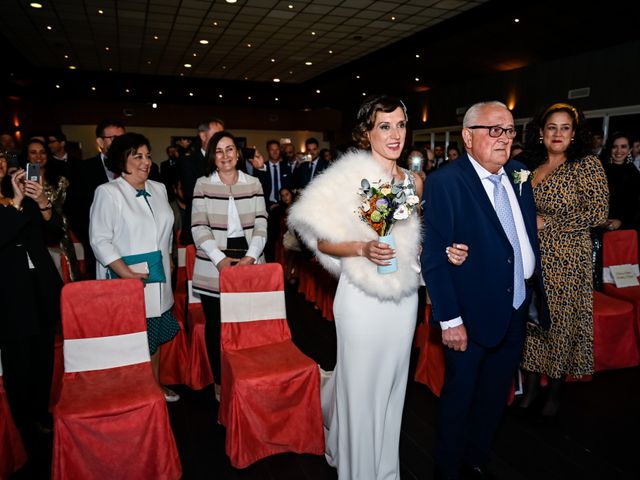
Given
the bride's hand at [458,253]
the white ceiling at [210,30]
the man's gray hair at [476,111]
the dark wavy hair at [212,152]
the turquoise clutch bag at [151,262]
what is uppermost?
the white ceiling at [210,30]

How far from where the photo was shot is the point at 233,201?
3.14m

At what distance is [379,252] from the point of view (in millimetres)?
1828

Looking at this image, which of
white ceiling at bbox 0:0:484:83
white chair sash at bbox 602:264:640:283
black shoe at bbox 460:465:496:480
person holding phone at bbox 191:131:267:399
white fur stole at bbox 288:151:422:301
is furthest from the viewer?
white ceiling at bbox 0:0:484:83

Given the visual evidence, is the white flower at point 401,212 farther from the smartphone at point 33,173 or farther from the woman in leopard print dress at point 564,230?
the smartphone at point 33,173

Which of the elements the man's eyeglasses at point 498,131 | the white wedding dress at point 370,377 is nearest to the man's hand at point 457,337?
the white wedding dress at point 370,377

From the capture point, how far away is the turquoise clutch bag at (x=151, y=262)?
2854 mm

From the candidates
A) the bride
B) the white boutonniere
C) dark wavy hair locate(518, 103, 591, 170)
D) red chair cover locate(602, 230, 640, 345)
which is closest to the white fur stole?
the bride

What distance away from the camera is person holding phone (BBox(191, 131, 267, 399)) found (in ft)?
10.1

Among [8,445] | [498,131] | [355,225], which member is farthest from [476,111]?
[8,445]

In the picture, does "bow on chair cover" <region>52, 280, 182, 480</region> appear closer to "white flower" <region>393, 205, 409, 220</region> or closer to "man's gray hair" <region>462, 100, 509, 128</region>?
"white flower" <region>393, 205, 409, 220</region>

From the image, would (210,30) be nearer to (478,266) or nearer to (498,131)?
(498,131)

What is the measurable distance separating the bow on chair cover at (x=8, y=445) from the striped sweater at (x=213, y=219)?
126cm

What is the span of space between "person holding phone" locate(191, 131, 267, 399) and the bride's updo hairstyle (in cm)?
127

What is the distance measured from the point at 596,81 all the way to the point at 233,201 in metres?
10.2
